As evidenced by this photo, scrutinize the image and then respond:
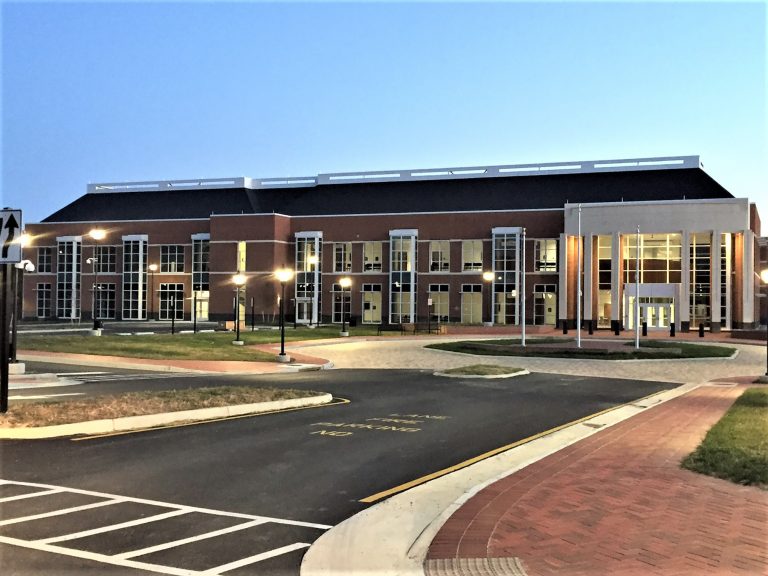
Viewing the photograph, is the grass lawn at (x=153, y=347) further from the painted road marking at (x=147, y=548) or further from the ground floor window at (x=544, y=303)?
the ground floor window at (x=544, y=303)

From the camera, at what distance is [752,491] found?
8.56 m

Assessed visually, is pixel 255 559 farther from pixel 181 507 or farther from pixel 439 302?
pixel 439 302

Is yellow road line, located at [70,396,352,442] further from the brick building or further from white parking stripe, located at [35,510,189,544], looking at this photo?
the brick building

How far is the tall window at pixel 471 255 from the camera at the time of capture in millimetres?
72062

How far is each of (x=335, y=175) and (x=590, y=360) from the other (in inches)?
2199

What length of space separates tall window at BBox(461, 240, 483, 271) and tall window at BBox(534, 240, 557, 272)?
565cm

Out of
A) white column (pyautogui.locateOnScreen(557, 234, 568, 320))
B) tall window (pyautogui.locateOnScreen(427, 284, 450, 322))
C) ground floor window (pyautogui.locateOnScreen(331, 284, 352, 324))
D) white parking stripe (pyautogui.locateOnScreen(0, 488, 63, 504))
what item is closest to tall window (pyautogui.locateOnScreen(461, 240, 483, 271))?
tall window (pyautogui.locateOnScreen(427, 284, 450, 322))

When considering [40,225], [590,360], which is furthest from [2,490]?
[40,225]

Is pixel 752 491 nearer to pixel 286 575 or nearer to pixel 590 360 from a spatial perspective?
pixel 286 575

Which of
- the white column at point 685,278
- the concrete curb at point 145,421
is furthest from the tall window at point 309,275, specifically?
the concrete curb at point 145,421

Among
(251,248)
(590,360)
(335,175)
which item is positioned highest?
(335,175)

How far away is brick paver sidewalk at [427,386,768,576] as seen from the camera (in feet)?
20.0

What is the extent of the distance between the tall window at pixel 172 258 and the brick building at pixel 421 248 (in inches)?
9.1

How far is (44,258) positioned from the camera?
85.6 metres
